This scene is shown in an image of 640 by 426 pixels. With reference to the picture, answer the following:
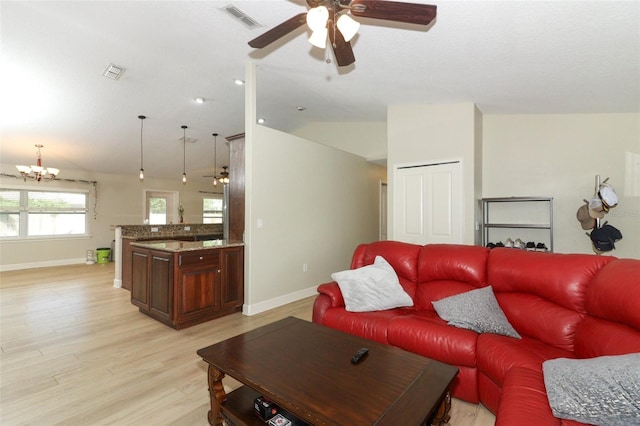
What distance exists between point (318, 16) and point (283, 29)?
1.35ft

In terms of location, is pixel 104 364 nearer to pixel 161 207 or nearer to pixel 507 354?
pixel 507 354

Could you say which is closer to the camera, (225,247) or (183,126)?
(225,247)

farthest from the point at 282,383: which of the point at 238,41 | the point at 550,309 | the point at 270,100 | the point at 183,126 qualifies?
the point at 183,126

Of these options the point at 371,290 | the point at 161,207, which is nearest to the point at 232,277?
the point at 371,290

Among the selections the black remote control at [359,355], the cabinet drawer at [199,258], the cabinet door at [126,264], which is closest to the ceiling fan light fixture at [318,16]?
the black remote control at [359,355]

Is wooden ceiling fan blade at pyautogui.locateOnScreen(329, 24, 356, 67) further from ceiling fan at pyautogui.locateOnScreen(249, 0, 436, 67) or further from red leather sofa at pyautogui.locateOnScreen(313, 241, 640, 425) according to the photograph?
red leather sofa at pyautogui.locateOnScreen(313, 241, 640, 425)

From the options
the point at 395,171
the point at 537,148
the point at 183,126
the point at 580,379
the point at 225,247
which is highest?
the point at 183,126

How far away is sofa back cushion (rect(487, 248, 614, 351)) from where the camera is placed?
1.89 m

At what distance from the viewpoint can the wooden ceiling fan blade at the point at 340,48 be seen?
81.9 inches

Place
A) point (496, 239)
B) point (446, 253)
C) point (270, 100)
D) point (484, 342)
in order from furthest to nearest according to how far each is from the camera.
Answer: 1. point (270, 100)
2. point (496, 239)
3. point (446, 253)
4. point (484, 342)

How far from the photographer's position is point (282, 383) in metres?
1.38

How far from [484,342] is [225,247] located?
2.90m

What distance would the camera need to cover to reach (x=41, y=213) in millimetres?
7055

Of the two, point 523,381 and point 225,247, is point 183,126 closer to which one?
point 225,247
